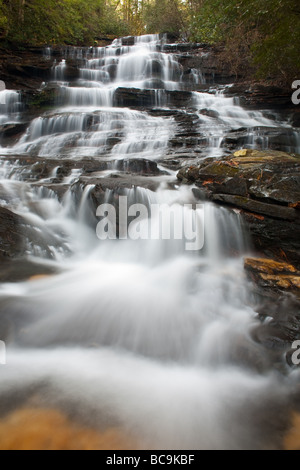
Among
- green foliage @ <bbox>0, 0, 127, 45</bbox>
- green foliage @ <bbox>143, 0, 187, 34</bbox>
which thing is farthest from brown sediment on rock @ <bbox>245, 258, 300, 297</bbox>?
green foliage @ <bbox>143, 0, 187, 34</bbox>

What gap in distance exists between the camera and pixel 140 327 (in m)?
3.09

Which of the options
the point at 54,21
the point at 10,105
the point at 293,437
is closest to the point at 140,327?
the point at 293,437

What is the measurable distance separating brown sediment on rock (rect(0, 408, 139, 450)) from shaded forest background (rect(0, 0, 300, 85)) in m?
8.73

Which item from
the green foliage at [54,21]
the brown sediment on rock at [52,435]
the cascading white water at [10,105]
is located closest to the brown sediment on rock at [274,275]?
the brown sediment on rock at [52,435]

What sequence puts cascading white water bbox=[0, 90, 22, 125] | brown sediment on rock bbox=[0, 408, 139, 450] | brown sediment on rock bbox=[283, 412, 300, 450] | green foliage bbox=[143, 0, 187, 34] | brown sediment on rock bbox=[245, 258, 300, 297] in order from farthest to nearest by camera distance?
green foliage bbox=[143, 0, 187, 34], cascading white water bbox=[0, 90, 22, 125], brown sediment on rock bbox=[245, 258, 300, 297], brown sediment on rock bbox=[283, 412, 300, 450], brown sediment on rock bbox=[0, 408, 139, 450]

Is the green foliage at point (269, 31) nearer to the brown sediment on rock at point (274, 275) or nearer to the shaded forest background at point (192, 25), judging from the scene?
the shaded forest background at point (192, 25)

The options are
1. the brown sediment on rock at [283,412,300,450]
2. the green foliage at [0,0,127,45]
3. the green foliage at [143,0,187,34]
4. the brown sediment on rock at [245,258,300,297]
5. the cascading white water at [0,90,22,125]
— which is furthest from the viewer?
the green foliage at [143,0,187,34]

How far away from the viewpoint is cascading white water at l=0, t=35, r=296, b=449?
2.03 m

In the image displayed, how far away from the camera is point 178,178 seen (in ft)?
19.5

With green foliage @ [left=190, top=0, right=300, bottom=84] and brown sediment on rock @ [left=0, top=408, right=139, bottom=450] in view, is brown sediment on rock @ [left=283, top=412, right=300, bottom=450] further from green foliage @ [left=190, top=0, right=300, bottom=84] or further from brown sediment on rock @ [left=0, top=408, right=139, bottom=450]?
green foliage @ [left=190, top=0, right=300, bottom=84]

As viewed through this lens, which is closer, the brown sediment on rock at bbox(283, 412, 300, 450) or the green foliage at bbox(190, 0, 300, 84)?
the brown sediment on rock at bbox(283, 412, 300, 450)
